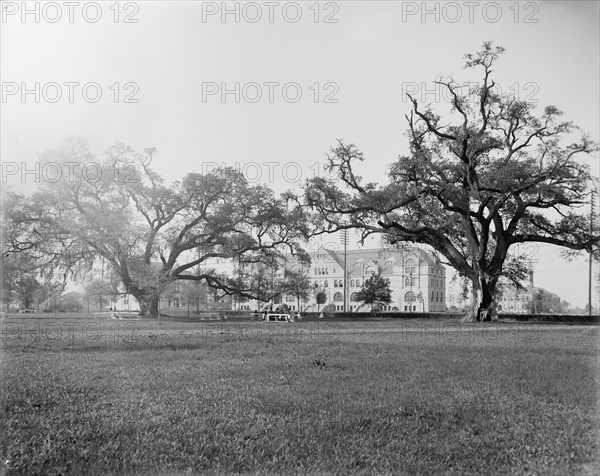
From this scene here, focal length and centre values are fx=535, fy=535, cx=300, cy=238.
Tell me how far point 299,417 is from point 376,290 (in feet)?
138

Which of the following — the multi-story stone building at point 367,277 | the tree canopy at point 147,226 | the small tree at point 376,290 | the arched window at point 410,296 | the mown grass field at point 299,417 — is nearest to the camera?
the mown grass field at point 299,417

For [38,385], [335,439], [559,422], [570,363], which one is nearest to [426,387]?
[559,422]

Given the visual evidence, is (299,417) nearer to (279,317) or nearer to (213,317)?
(279,317)

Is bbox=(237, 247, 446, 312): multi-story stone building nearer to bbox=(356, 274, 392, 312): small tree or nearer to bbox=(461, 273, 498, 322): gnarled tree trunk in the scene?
bbox=(356, 274, 392, 312): small tree

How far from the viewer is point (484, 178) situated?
3397 centimetres

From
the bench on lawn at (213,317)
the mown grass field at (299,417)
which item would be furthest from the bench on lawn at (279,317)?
the mown grass field at (299,417)

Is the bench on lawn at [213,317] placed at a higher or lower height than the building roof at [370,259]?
lower

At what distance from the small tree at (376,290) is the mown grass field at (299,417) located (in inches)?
1446

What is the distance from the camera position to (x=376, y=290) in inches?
1889

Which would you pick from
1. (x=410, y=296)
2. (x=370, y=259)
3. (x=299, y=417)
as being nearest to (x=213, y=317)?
(x=370, y=259)

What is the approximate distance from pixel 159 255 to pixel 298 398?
33819 mm

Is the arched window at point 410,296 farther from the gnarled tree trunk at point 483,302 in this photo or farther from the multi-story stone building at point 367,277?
the gnarled tree trunk at point 483,302

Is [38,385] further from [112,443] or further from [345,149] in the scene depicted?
[345,149]

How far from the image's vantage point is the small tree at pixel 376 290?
47537mm
